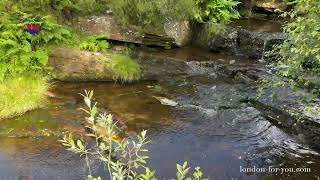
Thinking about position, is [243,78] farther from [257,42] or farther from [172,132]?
[172,132]

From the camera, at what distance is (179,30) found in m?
12.4

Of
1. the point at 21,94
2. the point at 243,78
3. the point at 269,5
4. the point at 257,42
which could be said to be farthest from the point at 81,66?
the point at 269,5

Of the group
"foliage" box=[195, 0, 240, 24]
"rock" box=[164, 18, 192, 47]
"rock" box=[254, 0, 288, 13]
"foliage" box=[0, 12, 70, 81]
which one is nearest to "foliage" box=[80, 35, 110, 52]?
"foliage" box=[0, 12, 70, 81]

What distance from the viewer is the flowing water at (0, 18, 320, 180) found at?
263 inches

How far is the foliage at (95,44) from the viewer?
10.8 m

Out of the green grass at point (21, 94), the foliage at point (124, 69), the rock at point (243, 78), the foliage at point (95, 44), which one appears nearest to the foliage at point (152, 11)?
the foliage at point (95, 44)

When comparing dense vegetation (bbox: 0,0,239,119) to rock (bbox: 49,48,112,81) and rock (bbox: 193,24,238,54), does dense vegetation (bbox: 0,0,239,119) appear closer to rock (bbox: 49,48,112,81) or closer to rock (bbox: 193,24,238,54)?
rock (bbox: 49,48,112,81)

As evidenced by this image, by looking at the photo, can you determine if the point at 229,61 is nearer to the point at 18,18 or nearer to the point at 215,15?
the point at 215,15

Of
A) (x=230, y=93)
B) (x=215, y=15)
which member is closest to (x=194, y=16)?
(x=215, y=15)

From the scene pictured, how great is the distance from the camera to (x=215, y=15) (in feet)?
45.6

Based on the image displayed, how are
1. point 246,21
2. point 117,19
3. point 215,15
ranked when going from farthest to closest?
1. point 246,21
2. point 215,15
3. point 117,19

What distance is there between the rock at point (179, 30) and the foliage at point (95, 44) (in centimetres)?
202

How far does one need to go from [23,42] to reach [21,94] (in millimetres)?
1521

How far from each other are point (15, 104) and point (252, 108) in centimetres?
524
